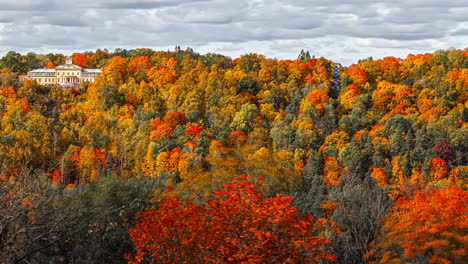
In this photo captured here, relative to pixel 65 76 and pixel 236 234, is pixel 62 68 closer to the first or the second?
pixel 65 76

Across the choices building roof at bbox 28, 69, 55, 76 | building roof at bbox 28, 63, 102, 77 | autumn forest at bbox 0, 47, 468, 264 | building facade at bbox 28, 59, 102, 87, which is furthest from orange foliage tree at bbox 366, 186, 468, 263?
building roof at bbox 28, 69, 55, 76

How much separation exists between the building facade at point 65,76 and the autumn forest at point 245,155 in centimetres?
610

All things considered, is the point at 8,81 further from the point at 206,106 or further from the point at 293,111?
the point at 293,111

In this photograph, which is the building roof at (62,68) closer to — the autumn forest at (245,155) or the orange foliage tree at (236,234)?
the autumn forest at (245,155)

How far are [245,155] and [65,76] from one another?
60681mm

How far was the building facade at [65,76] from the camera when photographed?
328 feet

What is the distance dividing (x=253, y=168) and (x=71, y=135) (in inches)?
1638

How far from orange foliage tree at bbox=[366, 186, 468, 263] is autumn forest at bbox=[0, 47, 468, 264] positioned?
0.23 feet

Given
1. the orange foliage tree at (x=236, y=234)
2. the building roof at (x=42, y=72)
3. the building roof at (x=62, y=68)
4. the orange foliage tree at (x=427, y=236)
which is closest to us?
the orange foliage tree at (x=236, y=234)

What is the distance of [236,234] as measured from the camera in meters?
14.0

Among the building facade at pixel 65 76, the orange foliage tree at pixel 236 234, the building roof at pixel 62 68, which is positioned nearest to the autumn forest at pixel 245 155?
the orange foliage tree at pixel 236 234

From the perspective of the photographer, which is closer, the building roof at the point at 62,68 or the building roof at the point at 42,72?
the building roof at the point at 42,72

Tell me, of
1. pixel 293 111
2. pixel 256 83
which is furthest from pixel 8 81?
pixel 293 111

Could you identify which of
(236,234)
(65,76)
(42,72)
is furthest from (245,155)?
(42,72)
